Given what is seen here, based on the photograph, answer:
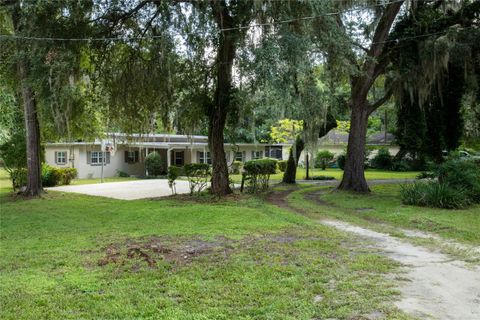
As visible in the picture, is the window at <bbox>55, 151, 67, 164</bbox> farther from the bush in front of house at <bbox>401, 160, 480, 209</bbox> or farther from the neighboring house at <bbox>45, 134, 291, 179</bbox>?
the bush in front of house at <bbox>401, 160, 480, 209</bbox>

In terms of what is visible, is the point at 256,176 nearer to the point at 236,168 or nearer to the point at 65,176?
the point at 65,176

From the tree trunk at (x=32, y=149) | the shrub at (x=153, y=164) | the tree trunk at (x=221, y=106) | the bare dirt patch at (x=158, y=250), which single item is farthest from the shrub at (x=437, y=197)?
the shrub at (x=153, y=164)

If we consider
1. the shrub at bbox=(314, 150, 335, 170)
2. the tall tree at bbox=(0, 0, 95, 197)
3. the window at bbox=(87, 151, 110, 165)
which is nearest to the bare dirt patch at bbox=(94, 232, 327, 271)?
the tall tree at bbox=(0, 0, 95, 197)

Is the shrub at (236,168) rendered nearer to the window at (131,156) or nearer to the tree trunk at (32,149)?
the window at (131,156)

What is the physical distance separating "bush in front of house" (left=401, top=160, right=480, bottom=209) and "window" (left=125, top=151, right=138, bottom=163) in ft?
69.9

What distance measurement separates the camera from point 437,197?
11.6 m

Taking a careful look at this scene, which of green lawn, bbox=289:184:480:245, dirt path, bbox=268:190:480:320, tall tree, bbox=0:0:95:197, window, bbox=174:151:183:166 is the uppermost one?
tall tree, bbox=0:0:95:197

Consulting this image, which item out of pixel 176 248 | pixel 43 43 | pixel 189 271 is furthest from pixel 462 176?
pixel 43 43

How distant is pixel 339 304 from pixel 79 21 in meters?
9.73

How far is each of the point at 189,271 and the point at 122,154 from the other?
25747 mm

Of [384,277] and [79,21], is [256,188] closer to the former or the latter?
[79,21]

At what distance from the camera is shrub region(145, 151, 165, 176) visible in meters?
28.7

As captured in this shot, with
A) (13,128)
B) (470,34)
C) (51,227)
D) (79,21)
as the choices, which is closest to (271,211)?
(51,227)

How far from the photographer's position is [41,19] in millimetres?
10242
